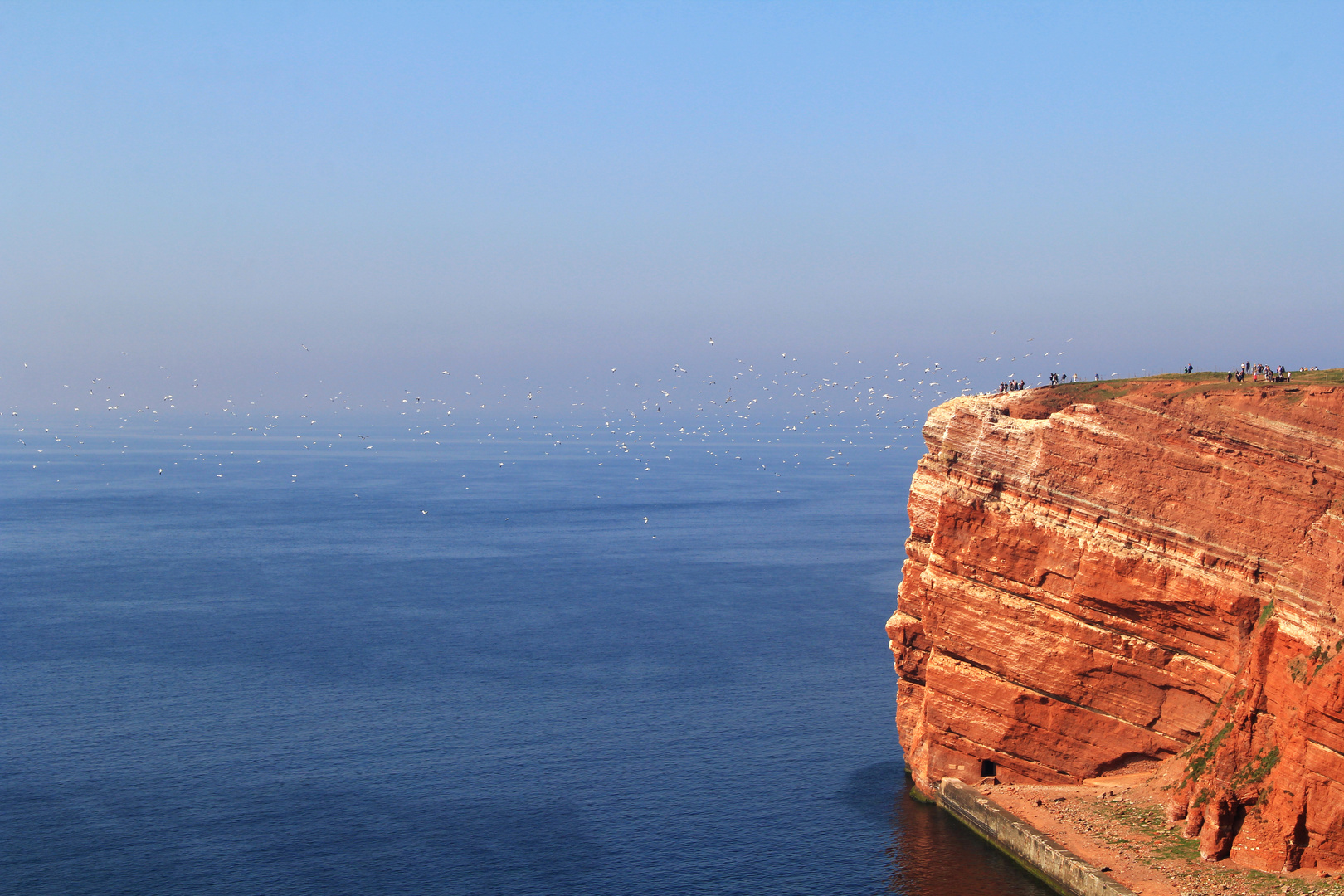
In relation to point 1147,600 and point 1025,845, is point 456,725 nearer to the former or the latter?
point 1025,845

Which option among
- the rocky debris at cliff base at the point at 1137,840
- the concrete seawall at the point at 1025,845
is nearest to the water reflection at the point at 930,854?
the concrete seawall at the point at 1025,845

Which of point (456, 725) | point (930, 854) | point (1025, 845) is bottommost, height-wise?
point (930, 854)

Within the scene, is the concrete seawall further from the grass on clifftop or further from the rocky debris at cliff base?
the grass on clifftop

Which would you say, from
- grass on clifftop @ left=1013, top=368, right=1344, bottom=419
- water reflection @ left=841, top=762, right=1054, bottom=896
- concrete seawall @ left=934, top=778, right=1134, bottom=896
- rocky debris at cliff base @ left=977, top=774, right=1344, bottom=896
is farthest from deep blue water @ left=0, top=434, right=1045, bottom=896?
grass on clifftop @ left=1013, top=368, right=1344, bottom=419

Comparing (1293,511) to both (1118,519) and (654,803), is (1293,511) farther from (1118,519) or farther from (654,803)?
(654,803)

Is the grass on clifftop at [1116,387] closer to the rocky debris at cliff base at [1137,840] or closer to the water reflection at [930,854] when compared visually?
the rocky debris at cliff base at [1137,840]

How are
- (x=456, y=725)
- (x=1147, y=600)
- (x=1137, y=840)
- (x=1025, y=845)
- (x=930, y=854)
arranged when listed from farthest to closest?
(x=456, y=725)
(x=930, y=854)
(x=1025, y=845)
(x=1147, y=600)
(x=1137, y=840)

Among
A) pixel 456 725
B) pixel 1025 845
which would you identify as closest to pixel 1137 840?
pixel 1025 845
